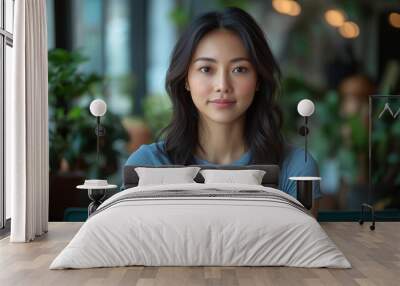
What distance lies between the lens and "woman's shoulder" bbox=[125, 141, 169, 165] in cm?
682

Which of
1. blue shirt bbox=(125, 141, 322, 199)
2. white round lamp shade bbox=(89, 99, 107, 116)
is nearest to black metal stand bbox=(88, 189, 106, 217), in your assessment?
blue shirt bbox=(125, 141, 322, 199)

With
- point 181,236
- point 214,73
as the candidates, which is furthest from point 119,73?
point 181,236

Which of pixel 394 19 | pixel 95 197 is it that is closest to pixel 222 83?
pixel 95 197

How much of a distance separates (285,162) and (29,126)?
8.67 feet

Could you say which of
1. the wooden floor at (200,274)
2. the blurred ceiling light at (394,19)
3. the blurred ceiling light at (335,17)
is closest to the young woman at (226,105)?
the blurred ceiling light at (335,17)

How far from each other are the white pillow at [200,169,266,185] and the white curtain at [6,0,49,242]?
1569 millimetres

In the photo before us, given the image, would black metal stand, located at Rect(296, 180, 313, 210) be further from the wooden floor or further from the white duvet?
the white duvet

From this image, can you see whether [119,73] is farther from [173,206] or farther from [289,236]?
[289,236]

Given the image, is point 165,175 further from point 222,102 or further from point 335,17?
point 335,17

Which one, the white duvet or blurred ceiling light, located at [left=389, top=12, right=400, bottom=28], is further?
blurred ceiling light, located at [left=389, top=12, right=400, bottom=28]

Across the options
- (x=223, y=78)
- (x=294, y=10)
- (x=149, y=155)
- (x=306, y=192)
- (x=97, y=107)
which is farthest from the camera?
(x=294, y=10)

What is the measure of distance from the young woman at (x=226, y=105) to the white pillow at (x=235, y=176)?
1.73ft

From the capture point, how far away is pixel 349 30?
7.58 meters

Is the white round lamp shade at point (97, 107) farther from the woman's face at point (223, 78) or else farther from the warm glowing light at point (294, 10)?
the warm glowing light at point (294, 10)
